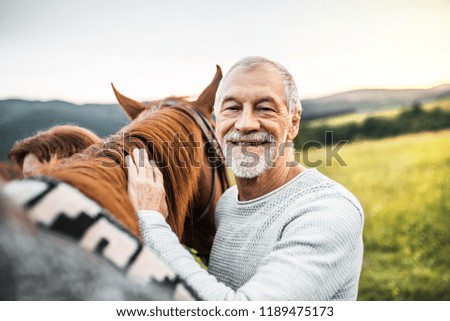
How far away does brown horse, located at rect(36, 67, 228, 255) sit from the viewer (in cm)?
94

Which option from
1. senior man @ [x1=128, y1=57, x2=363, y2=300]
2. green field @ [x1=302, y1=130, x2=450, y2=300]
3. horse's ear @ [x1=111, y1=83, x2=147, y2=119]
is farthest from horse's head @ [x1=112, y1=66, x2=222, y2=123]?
green field @ [x1=302, y1=130, x2=450, y2=300]

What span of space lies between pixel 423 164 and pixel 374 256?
810mm

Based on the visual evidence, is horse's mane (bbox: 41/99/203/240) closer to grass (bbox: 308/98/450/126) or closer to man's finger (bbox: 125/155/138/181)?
man's finger (bbox: 125/155/138/181)

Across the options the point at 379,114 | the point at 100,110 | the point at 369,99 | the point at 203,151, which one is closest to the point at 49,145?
the point at 100,110

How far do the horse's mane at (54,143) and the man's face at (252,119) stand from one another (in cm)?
46

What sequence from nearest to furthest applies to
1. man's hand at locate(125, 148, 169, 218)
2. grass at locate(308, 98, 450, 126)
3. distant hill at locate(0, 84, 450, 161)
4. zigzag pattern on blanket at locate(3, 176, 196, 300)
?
zigzag pattern on blanket at locate(3, 176, 196, 300), man's hand at locate(125, 148, 169, 218), distant hill at locate(0, 84, 450, 161), grass at locate(308, 98, 450, 126)

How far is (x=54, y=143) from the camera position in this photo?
1.33 meters

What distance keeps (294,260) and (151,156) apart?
0.49m

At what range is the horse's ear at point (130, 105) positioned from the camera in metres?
1.45

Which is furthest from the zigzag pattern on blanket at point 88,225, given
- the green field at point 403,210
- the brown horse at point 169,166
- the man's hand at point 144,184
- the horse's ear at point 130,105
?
the green field at point 403,210

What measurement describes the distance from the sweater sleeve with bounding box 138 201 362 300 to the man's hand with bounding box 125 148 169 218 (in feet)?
0.14

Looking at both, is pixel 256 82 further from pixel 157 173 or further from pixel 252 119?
pixel 157 173

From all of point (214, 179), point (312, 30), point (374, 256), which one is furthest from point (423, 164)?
point (214, 179)

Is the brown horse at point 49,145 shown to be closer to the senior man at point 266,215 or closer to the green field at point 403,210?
the senior man at point 266,215
